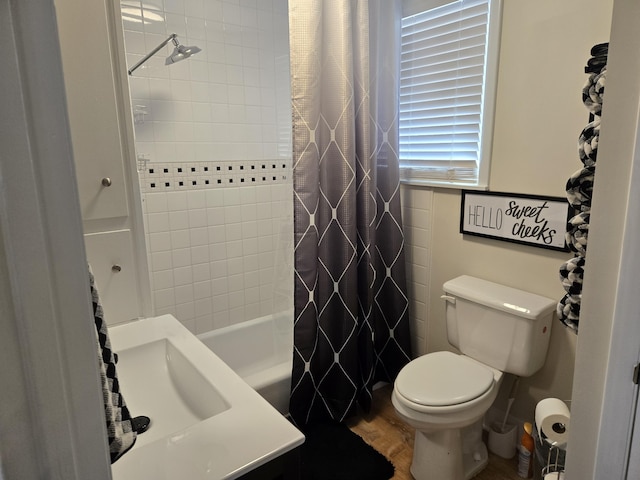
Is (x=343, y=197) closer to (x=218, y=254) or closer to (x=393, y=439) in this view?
(x=218, y=254)

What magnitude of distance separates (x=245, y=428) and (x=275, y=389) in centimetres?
129

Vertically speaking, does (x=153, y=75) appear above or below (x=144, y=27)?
below

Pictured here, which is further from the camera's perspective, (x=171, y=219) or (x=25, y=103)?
(x=171, y=219)

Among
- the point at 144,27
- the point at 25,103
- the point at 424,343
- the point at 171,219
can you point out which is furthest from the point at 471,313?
the point at 144,27

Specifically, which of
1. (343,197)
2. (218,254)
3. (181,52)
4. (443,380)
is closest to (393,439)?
(443,380)

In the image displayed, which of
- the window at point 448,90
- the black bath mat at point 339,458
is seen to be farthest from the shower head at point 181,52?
the black bath mat at point 339,458

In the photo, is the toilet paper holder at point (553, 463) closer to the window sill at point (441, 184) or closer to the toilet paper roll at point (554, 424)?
the toilet paper roll at point (554, 424)

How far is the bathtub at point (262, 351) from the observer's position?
2199 millimetres

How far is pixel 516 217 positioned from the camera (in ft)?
6.45

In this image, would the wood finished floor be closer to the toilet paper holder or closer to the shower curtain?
A: the shower curtain

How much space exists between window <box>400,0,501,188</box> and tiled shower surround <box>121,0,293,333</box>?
2.52 feet

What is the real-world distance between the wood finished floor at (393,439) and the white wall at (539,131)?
27cm

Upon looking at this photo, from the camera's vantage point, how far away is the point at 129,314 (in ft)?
4.95

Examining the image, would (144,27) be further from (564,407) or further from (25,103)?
(564,407)
